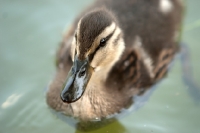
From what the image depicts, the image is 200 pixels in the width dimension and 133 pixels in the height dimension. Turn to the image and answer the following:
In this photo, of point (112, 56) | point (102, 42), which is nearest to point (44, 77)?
point (112, 56)

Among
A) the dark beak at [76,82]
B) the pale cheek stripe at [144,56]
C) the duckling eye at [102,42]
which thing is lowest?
the dark beak at [76,82]

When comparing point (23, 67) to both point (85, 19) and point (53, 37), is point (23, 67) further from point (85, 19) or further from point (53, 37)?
point (85, 19)

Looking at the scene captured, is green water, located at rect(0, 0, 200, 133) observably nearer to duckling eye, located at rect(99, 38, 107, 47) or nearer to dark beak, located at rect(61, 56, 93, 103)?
dark beak, located at rect(61, 56, 93, 103)

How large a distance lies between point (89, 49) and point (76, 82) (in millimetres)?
249

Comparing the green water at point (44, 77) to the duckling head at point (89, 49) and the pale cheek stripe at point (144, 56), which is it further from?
the duckling head at point (89, 49)

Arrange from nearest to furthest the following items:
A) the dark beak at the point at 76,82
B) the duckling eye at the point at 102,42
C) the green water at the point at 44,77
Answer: the dark beak at the point at 76,82, the duckling eye at the point at 102,42, the green water at the point at 44,77

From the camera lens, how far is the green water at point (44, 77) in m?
3.46

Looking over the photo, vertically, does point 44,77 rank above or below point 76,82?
above

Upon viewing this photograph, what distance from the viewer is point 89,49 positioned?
2.90 meters

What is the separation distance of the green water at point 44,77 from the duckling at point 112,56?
15 centimetres

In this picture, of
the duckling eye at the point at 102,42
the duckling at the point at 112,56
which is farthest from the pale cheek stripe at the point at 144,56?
the duckling eye at the point at 102,42

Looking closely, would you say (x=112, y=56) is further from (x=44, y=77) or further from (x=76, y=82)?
(x=44, y=77)

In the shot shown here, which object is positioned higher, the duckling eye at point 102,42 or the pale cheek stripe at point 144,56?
the pale cheek stripe at point 144,56

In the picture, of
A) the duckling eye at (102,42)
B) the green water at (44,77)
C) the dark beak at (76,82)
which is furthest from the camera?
the green water at (44,77)
